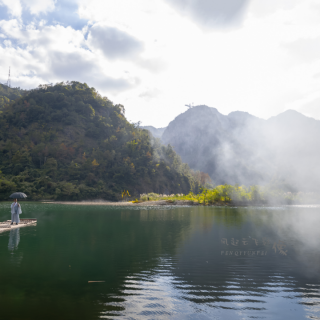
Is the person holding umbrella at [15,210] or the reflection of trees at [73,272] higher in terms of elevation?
the person holding umbrella at [15,210]

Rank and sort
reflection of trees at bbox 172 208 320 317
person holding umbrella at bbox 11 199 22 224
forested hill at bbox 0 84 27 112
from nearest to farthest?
1. reflection of trees at bbox 172 208 320 317
2. person holding umbrella at bbox 11 199 22 224
3. forested hill at bbox 0 84 27 112

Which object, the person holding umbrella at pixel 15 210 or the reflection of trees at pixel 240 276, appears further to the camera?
the person holding umbrella at pixel 15 210

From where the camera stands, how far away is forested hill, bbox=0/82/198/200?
97.4 metres

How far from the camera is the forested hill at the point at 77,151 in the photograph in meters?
97.4

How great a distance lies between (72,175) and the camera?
105 meters

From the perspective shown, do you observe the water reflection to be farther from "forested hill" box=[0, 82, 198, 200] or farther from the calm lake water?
"forested hill" box=[0, 82, 198, 200]

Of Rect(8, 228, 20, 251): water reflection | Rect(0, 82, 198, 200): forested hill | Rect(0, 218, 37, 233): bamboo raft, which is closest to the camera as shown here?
Rect(8, 228, 20, 251): water reflection

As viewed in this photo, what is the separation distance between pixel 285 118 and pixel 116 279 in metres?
14.9

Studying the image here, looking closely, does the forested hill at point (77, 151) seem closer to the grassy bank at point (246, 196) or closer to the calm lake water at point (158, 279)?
the grassy bank at point (246, 196)

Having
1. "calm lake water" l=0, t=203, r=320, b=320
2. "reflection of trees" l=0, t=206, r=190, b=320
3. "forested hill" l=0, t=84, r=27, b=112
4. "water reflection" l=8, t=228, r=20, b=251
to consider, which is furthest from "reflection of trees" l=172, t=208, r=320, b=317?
"forested hill" l=0, t=84, r=27, b=112

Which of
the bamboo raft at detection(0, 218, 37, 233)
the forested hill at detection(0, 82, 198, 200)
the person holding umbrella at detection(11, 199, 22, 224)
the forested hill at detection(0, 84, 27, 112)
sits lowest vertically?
the bamboo raft at detection(0, 218, 37, 233)

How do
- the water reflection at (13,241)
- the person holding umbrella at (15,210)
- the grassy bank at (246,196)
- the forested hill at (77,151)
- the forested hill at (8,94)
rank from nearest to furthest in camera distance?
1. the water reflection at (13,241)
2. the person holding umbrella at (15,210)
3. the grassy bank at (246,196)
4. the forested hill at (77,151)
5. the forested hill at (8,94)

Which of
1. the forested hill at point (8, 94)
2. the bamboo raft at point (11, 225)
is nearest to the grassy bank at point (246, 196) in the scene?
the bamboo raft at point (11, 225)

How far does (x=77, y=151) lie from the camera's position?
11800 centimetres
